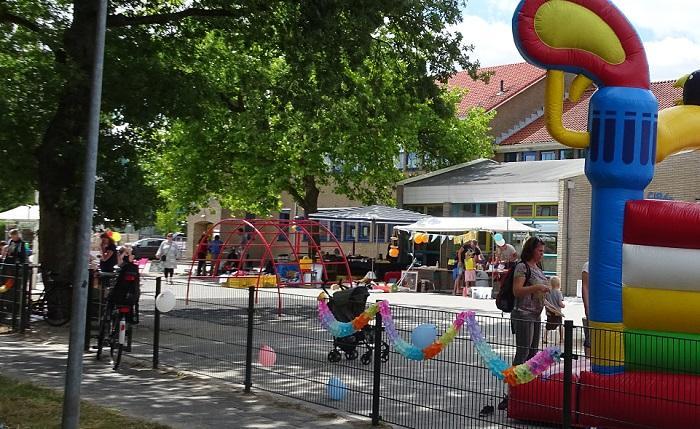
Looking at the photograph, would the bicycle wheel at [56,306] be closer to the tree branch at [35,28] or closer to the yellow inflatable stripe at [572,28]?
the tree branch at [35,28]

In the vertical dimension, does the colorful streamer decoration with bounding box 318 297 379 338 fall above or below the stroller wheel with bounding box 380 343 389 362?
above

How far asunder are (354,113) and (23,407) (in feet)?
49.9

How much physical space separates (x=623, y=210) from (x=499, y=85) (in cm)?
4928

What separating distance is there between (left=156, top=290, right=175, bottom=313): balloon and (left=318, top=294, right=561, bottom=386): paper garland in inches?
135

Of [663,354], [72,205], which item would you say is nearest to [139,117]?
[72,205]

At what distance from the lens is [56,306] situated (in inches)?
643

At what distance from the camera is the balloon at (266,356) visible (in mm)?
10570

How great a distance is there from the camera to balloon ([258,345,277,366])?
10570mm

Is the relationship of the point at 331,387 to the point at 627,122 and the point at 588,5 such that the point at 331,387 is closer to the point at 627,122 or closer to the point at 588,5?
the point at 627,122

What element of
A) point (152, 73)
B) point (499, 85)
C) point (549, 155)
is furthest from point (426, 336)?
point (499, 85)

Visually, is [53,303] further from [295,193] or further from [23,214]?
[295,193]

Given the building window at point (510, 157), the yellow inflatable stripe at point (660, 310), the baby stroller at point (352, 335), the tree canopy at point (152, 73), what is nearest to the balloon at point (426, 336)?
the baby stroller at point (352, 335)

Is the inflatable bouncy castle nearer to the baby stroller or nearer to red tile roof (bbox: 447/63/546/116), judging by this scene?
the baby stroller

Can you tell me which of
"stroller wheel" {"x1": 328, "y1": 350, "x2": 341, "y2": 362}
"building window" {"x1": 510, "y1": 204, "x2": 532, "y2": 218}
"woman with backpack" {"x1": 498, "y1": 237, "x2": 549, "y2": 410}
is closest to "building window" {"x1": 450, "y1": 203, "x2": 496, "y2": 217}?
"building window" {"x1": 510, "y1": 204, "x2": 532, "y2": 218}
